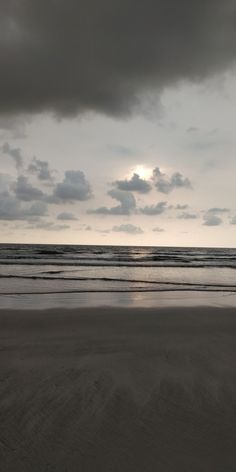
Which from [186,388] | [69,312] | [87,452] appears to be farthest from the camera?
[69,312]

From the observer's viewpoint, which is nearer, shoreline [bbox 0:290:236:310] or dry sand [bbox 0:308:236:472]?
dry sand [bbox 0:308:236:472]

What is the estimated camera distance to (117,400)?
12.9 feet

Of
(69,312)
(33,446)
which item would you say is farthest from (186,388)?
(69,312)

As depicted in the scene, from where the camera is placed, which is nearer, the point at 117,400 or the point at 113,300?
the point at 117,400

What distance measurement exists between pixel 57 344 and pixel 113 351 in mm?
1102

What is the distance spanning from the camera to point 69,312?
9.15m

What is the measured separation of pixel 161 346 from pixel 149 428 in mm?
2834

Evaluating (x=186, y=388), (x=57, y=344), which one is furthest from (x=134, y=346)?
(x=186, y=388)

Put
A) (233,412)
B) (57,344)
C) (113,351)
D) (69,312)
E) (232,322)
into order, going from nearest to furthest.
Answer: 1. (233,412)
2. (113,351)
3. (57,344)
4. (232,322)
5. (69,312)

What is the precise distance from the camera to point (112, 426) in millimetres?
3393

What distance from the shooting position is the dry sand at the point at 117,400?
2.92 m

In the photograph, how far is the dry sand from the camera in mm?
2924

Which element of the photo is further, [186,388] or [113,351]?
[113,351]

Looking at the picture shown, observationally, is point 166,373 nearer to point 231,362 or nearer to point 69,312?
point 231,362
